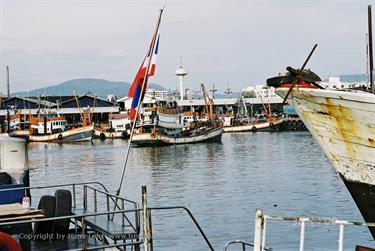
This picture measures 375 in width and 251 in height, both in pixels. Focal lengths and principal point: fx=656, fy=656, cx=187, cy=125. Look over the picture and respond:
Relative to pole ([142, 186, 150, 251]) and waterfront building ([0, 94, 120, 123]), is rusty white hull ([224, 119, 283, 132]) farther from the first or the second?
pole ([142, 186, 150, 251])

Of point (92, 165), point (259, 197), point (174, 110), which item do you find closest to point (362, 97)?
point (259, 197)

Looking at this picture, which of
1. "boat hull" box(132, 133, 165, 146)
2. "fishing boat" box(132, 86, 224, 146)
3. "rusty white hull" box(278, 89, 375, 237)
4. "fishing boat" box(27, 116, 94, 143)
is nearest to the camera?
"rusty white hull" box(278, 89, 375, 237)

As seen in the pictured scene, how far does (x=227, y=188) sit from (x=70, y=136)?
7438 cm

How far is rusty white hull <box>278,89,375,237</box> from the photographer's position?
1321 cm

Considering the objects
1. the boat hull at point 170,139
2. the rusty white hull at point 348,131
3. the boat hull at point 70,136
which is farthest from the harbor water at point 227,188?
the boat hull at point 70,136

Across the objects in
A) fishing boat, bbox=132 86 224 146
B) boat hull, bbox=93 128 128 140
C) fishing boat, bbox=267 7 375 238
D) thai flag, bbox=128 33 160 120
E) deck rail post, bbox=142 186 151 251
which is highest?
thai flag, bbox=128 33 160 120

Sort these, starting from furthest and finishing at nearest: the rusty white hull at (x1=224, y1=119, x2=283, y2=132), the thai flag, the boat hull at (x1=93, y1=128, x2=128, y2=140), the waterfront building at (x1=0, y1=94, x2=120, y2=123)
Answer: the waterfront building at (x1=0, y1=94, x2=120, y2=123)
the rusty white hull at (x1=224, y1=119, x2=283, y2=132)
the boat hull at (x1=93, y1=128, x2=128, y2=140)
the thai flag

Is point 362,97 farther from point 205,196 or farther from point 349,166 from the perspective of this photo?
point 205,196

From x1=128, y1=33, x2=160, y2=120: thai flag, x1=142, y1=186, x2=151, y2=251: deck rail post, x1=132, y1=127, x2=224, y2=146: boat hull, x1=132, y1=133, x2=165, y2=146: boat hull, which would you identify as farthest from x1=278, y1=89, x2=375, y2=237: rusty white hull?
x1=132, y1=133, x2=165, y2=146: boat hull

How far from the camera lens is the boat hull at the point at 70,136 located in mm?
107562

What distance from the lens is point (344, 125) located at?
45.2ft

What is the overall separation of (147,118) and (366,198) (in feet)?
315

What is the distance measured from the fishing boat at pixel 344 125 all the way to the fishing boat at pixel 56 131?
9425 centimetres

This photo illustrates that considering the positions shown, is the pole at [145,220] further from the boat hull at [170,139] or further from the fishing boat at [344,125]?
the boat hull at [170,139]
